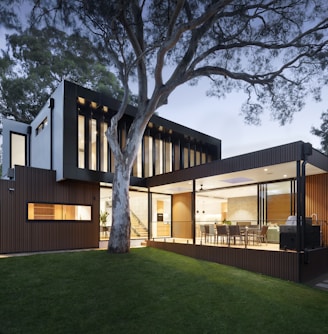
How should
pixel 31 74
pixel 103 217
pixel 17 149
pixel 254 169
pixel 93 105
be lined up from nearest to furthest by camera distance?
pixel 254 169 → pixel 93 105 → pixel 103 217 → pixel 17 149 → pixel 31 74

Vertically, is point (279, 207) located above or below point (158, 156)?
below

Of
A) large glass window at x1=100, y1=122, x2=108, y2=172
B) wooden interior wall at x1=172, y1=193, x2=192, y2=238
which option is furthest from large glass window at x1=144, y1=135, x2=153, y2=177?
wooden interior wall at x1=172, y1=193, x2=192, y2=238

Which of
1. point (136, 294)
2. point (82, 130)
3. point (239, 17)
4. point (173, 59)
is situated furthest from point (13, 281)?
point (239, 17)

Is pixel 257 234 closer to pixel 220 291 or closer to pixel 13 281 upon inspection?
pixel 220 291

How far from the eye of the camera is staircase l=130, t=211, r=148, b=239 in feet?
54.4

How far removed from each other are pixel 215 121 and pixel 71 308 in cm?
11331

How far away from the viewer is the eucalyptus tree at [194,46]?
1007 cm

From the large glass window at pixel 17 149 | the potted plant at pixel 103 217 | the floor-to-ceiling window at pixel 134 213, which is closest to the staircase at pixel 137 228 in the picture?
the floor-to-ceiling window at pixel 134 213

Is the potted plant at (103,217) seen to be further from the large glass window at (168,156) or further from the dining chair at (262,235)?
the dining chair at (262,235)

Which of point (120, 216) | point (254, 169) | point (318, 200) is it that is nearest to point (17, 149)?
point (120, 216)

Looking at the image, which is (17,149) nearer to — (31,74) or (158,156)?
(31,74)

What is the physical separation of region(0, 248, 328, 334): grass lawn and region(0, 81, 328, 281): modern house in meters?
1.92

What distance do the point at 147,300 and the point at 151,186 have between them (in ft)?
26.4

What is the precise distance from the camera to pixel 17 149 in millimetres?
15945
